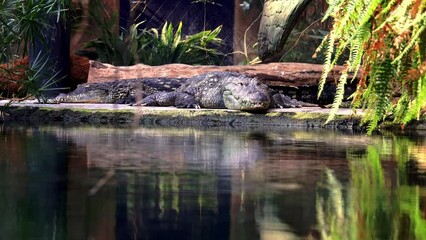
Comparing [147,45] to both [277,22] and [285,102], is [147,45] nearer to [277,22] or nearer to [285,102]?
[277,22]

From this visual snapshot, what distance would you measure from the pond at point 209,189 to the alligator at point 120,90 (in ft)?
17.8

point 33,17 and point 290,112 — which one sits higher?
point 33,17

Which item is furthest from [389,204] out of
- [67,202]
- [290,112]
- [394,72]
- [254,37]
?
[254,37]

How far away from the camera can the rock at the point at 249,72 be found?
12219 mm

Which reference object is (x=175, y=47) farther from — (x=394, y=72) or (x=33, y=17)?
(x=394, y=72)

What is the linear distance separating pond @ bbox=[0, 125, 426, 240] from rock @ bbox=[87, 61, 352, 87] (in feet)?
16.2

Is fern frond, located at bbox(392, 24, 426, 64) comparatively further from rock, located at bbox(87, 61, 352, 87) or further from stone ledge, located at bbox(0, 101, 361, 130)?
rock, located at bbox(87, 61, 352, 87)

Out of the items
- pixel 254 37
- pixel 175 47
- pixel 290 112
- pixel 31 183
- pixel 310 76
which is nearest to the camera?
pixel 31 183

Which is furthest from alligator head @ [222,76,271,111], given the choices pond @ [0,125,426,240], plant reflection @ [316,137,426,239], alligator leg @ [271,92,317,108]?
plant reflection @ [316,137,426,239]

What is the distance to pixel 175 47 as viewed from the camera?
15516 millimetres

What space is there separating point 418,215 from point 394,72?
19.0 inches

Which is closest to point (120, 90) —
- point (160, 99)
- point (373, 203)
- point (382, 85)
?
point (160, 99)

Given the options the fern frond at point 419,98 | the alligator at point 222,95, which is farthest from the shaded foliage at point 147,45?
the fern frond at point 419,98

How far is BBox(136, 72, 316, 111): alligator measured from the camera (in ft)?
36.2
